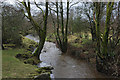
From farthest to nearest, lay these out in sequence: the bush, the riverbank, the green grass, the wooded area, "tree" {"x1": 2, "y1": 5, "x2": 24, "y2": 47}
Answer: the bush < "tree" {"x1": 2, "y1": 5, "x2": 24, "y2": 47} < the wooded area < the riverbank < the green grass

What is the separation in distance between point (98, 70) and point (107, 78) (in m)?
0.98

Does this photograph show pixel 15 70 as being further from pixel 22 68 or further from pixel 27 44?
pixel 27 44

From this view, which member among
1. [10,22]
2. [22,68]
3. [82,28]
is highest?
[10,22]

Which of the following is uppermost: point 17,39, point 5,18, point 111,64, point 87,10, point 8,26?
point 87,10

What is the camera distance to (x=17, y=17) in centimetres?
1287

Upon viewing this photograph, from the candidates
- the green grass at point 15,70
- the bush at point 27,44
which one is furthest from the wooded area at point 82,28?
the green grass at point 15,70

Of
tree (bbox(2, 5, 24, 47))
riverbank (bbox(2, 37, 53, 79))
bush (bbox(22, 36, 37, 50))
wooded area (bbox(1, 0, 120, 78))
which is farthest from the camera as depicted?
bush (bbox(22, 36, 37, 50))

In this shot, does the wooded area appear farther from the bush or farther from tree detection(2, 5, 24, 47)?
the bush

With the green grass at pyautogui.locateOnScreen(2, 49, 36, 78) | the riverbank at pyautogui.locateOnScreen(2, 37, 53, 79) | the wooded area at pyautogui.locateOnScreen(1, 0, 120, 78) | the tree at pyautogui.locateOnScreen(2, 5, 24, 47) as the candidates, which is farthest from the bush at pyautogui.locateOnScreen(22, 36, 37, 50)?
the green grass at pyautogui.locateOnScreen(2, 49, 36, 78)

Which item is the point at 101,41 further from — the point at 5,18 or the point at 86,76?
the point at 5,18

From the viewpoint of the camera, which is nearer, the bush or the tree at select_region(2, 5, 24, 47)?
the tree at select_region(2, 5, 24, 47)

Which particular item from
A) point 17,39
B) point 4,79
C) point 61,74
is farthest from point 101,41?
point 17,39

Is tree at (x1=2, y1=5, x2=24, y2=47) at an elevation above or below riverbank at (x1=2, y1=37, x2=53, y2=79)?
above

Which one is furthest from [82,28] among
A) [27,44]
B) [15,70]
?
[15,70]
